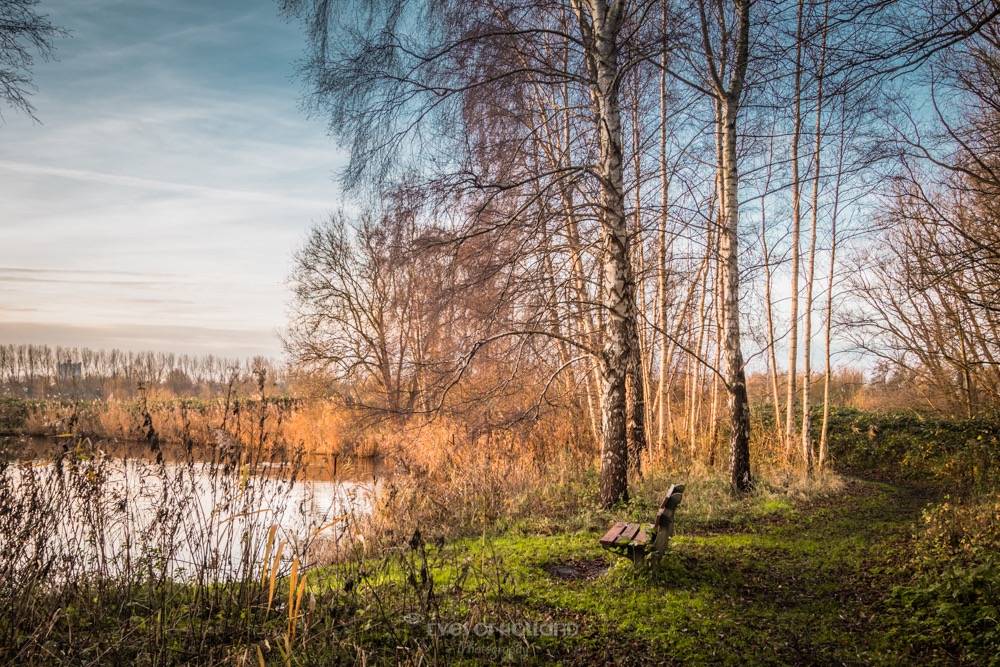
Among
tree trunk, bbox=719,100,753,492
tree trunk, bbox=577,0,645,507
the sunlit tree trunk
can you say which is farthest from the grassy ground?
the sunlit tree trunk

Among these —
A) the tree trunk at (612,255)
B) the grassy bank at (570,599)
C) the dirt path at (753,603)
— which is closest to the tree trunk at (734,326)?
the grassy bank at (570,599)

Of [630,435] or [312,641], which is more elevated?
[630,435]

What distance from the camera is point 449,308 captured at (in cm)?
710

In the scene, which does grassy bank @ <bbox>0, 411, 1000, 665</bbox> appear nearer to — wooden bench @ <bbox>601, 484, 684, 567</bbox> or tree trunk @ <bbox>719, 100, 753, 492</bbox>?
wooden bench @ <bbox>601, 484, 684, 567</bbox>

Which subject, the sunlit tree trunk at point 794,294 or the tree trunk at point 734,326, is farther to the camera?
the sunlit tree trunk at point 794,294

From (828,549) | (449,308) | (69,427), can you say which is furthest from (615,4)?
(69,427)

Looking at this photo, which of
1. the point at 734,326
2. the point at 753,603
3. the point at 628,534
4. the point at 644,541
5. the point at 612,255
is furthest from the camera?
the point at 734,326

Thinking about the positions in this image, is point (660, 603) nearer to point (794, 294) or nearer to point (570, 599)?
point (570, 599)

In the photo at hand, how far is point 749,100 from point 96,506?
31.2 feet

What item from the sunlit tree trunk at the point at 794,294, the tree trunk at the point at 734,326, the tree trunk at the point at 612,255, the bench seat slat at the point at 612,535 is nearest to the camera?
the bench seat slat at the point at 612,535

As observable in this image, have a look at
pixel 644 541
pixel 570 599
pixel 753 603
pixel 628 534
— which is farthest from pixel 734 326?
pixel 570 599

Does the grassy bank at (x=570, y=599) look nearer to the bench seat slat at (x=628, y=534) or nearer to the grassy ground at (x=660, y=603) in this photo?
the grassy ground at (x=660, y=603)

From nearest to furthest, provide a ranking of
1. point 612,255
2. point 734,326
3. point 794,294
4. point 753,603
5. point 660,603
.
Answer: point 660,603, point 753,603, point 612,255, point 734,326, point 794,294

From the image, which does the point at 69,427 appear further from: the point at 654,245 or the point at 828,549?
the point at 654,245
